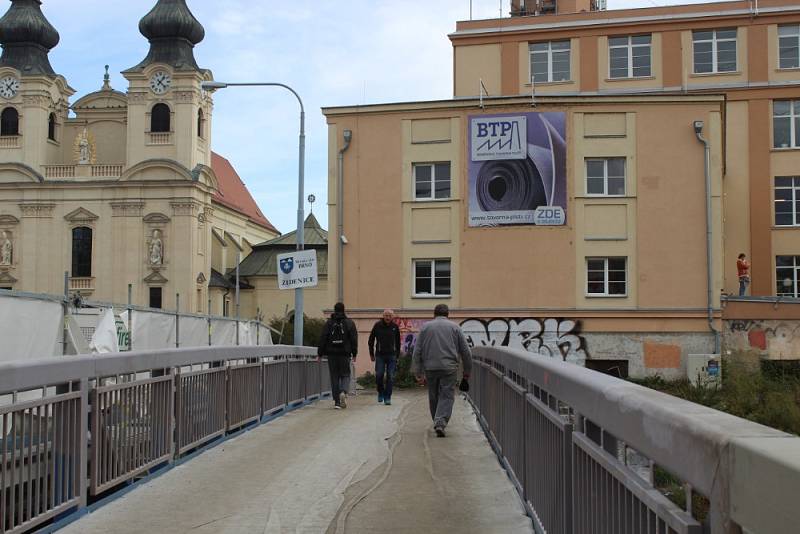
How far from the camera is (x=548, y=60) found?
45.9 m

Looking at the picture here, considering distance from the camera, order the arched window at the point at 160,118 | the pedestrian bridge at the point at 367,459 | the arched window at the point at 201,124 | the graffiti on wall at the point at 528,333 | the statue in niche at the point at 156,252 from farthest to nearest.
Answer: the arched window at the point at 201,124
the arched window at the point at 160,118
the statue in niche at the point at 156,252
the graffiti on wall at the point at 528,333
the pedestrian bridge at the point at 367,459

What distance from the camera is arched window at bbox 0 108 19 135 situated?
76312mm

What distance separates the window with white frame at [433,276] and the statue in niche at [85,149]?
4939cm

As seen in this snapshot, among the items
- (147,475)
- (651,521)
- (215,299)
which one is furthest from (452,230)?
(215,299)

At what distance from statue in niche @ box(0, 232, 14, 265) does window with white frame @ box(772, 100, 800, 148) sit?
183ft

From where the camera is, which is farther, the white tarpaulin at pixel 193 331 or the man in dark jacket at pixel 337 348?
the white tarpaulin at pixel 193 331

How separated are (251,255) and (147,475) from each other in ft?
259

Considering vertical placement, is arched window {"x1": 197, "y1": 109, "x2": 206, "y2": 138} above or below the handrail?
above

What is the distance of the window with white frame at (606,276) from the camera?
34000 millimetres

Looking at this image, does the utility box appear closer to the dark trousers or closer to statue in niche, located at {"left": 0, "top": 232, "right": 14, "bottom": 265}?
the dark trousers

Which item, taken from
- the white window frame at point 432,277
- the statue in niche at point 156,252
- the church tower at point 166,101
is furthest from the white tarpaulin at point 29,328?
the church tower at point 166,101

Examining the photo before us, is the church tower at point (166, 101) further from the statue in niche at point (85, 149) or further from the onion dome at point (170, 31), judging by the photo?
the statue in niche at point (85, 149)

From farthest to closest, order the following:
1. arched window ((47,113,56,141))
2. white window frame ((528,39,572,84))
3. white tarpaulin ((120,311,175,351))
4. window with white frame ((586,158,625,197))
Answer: arched window ((47,113,56,141)) < white window frame ((528,39,572,84)) < window with white frame ((586,158,625,197)) < white tarpaulin ((120,311,175,351))

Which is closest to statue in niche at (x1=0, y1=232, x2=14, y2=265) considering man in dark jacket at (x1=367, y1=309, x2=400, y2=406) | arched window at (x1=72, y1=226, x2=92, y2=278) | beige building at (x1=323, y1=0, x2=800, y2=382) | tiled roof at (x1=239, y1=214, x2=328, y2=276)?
arched window at (x1=72, y1=226, x2=92, y2=278)
